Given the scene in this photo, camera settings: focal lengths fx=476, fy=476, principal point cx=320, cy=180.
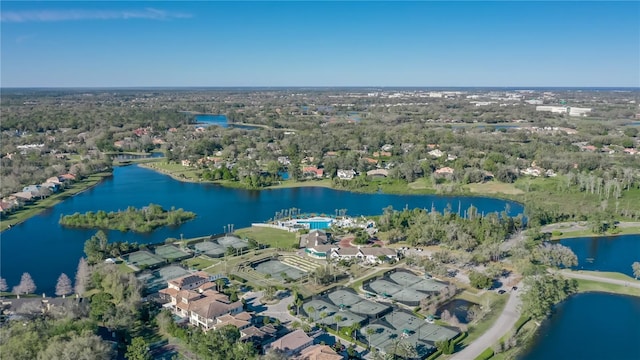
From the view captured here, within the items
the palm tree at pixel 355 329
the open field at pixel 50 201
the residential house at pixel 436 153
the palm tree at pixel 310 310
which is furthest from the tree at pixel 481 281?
the residential house at pixel 436 153

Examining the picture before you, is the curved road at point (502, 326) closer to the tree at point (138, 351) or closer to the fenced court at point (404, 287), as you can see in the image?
the fenced court at point (404, 287)

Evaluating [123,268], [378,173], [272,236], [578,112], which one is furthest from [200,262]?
[578,112]

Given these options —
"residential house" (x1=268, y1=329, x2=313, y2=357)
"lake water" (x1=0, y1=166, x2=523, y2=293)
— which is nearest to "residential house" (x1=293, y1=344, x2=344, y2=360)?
"residential house" (x1=268, y1=329, x2=313, y2=357)

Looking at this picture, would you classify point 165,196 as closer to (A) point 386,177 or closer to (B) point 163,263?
(B) point 163,263

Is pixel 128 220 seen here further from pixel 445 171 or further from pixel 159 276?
pixel 445 171

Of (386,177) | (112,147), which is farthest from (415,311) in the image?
(112,147)
